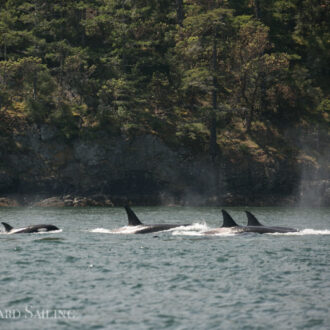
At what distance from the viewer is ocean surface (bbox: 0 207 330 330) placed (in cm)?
1605

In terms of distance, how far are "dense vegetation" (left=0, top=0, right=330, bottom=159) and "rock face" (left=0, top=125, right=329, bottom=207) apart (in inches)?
73.7

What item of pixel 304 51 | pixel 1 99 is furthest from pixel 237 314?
pixel 304 51

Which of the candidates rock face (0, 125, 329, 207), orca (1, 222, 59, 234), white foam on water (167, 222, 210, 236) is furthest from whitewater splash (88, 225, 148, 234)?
rock face (0, 125, 329, 207)

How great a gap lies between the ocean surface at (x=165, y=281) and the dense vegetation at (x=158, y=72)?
3997cm

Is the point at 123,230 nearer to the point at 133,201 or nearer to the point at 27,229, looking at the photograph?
the point at 27,229

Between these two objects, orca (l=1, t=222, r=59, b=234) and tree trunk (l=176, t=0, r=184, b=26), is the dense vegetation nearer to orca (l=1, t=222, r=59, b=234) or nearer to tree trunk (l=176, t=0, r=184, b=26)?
tree trunk (l=176, t=0, r=184, b=26)

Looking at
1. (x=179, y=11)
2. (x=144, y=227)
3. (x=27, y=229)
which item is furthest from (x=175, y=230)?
(x=179, y=11)

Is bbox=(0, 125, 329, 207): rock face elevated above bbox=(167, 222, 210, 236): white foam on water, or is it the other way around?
bbox=(0, 125, 329, 207): rock face

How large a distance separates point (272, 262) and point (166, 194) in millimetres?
46525

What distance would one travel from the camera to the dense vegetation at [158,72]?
72562 millimetres

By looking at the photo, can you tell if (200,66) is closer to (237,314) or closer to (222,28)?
(222,28)

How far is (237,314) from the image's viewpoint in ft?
54.0

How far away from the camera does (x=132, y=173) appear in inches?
2817

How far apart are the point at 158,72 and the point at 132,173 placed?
16346 mm
